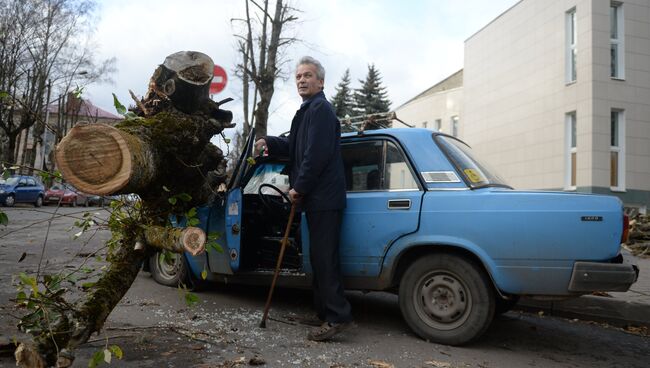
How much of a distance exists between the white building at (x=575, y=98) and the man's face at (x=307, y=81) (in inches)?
550

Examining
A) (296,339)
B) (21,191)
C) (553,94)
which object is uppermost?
(553,94)

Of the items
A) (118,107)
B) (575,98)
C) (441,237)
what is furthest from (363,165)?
(575,98)

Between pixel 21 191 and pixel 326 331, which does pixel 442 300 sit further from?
pixel 21 191

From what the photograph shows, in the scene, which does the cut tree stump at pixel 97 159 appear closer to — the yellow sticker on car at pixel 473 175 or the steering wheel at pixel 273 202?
the steering wheel at pixel 273 202

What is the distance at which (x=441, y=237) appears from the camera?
3.79 metres

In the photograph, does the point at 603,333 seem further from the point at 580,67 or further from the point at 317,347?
the point at 580,67

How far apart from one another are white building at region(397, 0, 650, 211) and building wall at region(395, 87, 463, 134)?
4939mm

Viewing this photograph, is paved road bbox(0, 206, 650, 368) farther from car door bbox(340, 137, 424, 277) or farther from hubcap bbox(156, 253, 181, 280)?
car door bbox(340, 137, 424, 277)

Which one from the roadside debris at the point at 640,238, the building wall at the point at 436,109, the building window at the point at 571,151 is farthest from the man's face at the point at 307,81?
the building wall at the point at 436,109

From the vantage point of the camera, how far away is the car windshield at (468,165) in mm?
3990

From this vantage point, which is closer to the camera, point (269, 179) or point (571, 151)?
point (269, 179)

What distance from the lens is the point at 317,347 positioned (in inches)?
145

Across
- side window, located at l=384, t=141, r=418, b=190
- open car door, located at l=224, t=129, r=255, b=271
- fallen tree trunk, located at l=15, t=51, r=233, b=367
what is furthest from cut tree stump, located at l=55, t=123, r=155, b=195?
side window, located at l=384, t=141, r=418, b=190

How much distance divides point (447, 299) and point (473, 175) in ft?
3.33
